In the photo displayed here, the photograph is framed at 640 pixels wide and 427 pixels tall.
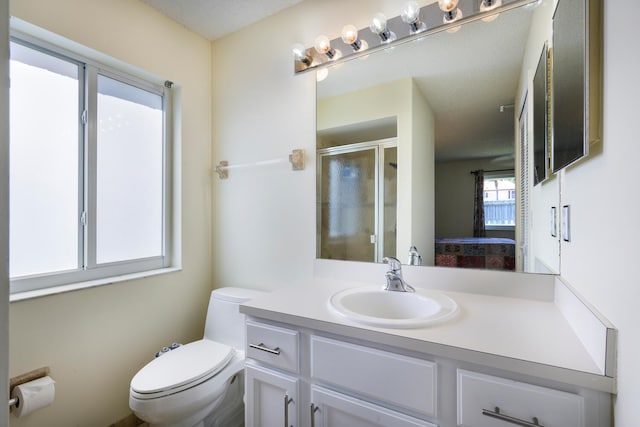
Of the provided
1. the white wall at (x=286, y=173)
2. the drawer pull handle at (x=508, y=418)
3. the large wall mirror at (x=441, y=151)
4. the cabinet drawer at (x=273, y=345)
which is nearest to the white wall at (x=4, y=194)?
the cabinet drawer at (x=273, y=345)

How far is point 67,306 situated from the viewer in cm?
135

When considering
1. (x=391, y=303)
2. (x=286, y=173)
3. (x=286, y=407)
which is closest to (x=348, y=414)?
(x=286, y=407)

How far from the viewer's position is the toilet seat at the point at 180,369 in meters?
1.21

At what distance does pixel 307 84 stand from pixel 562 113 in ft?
3.99

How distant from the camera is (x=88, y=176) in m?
1.51

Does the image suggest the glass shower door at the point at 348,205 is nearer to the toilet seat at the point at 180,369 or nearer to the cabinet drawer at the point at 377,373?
the cabinet drawer at the point at 377,373


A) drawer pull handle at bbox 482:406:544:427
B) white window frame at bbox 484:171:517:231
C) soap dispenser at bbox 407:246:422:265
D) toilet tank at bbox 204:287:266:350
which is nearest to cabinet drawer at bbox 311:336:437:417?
drawer pull handle at bbox 482:406:544:427

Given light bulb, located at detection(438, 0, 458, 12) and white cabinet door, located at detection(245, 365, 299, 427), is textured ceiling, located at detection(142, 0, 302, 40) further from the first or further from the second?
white cabinet door, located at detection(245, 365, 299, 427)

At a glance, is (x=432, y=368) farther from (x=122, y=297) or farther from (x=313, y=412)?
(x=122, y=297)

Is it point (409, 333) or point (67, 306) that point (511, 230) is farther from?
point (67, 306)

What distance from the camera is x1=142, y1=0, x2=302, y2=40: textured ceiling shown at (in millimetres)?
1641

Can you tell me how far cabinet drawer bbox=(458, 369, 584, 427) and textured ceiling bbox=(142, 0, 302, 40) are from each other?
197 centimetres

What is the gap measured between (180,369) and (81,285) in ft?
2.17

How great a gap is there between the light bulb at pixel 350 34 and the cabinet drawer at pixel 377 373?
139 centimetres
